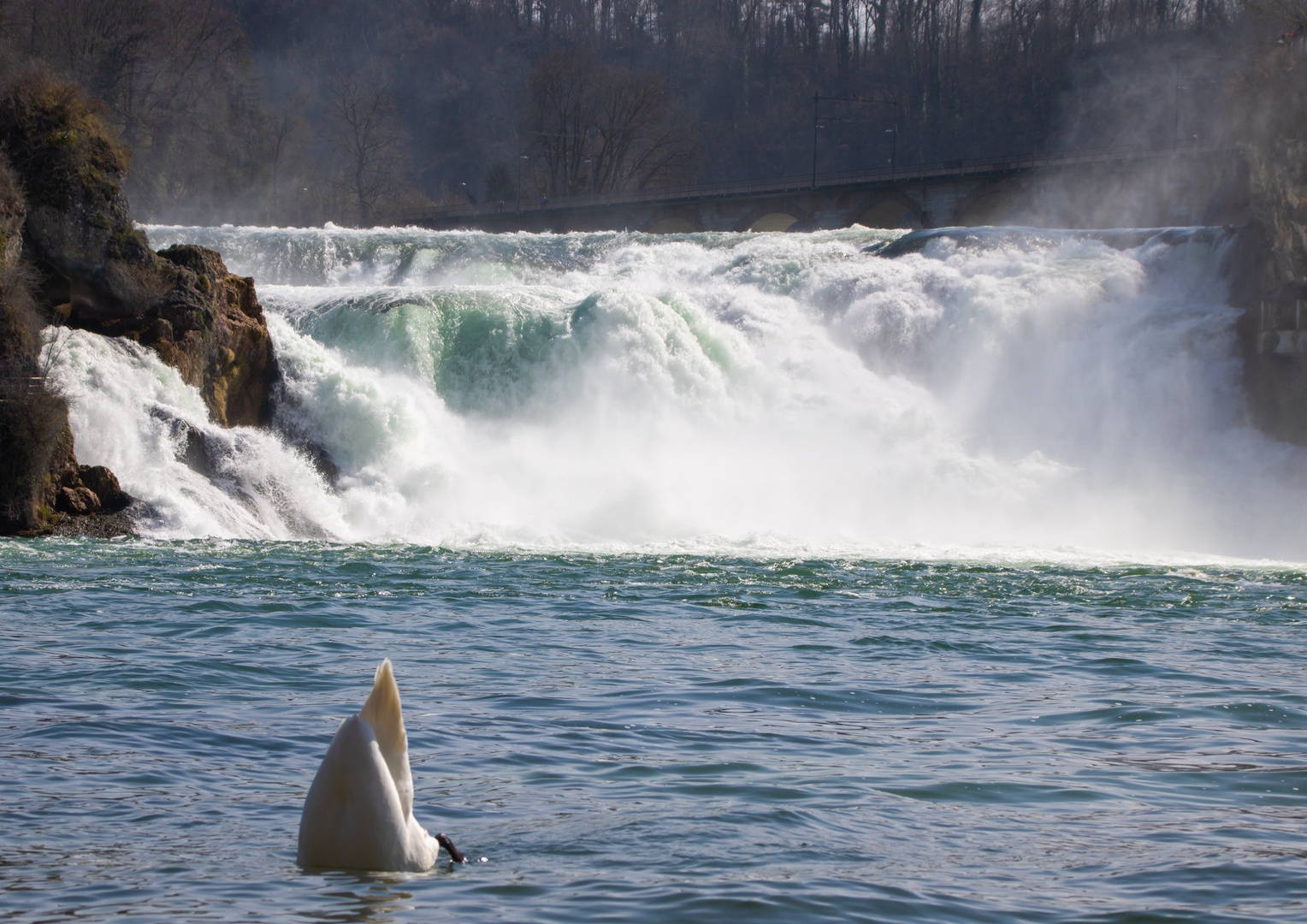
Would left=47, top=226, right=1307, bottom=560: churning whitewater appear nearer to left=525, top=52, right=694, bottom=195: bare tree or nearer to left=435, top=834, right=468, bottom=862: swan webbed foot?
left=435, top=834, right=468, bottom=862: swan webbed foot

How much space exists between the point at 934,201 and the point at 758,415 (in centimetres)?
2904

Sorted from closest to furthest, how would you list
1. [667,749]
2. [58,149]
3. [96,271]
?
[667,749] < [96,271] < [58,149]

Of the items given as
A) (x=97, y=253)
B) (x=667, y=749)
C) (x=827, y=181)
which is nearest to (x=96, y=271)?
(x=97, y=253)

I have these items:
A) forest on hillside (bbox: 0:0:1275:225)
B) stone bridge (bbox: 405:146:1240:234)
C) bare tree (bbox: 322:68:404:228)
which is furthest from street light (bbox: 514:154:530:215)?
stone bridge (bbox: 405:146:1240:234)

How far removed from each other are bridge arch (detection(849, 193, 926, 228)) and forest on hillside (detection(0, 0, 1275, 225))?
9.48 meters

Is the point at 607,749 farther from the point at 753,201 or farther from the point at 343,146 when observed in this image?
the point at 343,146

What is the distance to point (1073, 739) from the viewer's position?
7.25 m

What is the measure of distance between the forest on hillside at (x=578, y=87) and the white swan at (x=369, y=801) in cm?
4427

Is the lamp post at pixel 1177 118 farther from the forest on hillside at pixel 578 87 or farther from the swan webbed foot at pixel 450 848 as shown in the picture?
the swan webbed foot at pixel 450 848

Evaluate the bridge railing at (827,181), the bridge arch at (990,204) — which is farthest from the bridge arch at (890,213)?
the bridge arch at (990,204)

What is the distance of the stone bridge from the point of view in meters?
42.8

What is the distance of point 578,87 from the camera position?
218 feet

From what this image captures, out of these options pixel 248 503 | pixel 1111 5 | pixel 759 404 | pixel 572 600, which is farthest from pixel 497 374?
pixel 1111 5

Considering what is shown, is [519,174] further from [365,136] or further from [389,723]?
[389,723]
